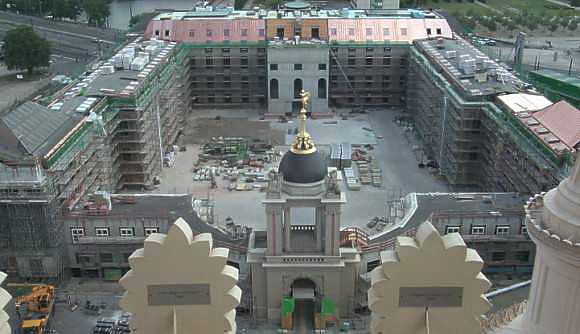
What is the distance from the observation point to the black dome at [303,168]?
46.5 m

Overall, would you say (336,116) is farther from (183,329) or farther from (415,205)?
(183,329)

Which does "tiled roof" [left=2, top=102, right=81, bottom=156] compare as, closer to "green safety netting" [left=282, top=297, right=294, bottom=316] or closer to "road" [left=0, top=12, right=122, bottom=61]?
"green safety netting" [left=282, top=297, right=294, bottom=316]

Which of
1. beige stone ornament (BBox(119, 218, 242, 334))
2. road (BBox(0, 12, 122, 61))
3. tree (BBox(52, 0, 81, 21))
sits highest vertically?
beige stone ornament (BBox(119, 218, 242, 334))

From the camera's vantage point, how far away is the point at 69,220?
193 feet

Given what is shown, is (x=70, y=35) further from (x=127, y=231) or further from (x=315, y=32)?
(x=127, y=231)

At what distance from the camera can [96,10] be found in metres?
165

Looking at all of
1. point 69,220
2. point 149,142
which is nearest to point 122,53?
point 149,142

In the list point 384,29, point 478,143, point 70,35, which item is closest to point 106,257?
point 478,143

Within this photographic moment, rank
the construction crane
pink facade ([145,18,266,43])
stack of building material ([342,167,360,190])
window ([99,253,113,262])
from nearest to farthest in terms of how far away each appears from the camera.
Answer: the construction crane → window ([99,253,113,262]) → stack of building material ([342,167,360,190]) → pink facade ([145,18,266,43])

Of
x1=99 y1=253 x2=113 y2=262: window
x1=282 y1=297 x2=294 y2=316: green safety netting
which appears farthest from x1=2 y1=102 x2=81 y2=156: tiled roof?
x1=282 y1=297 x2=294 y2=316: green safety netting

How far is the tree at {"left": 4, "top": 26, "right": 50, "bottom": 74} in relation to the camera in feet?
403

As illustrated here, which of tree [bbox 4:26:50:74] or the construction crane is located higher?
tree [bbox 4:26:50:74]

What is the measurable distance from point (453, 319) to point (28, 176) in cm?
4606

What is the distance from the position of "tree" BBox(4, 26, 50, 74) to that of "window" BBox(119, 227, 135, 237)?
76.6 metres
